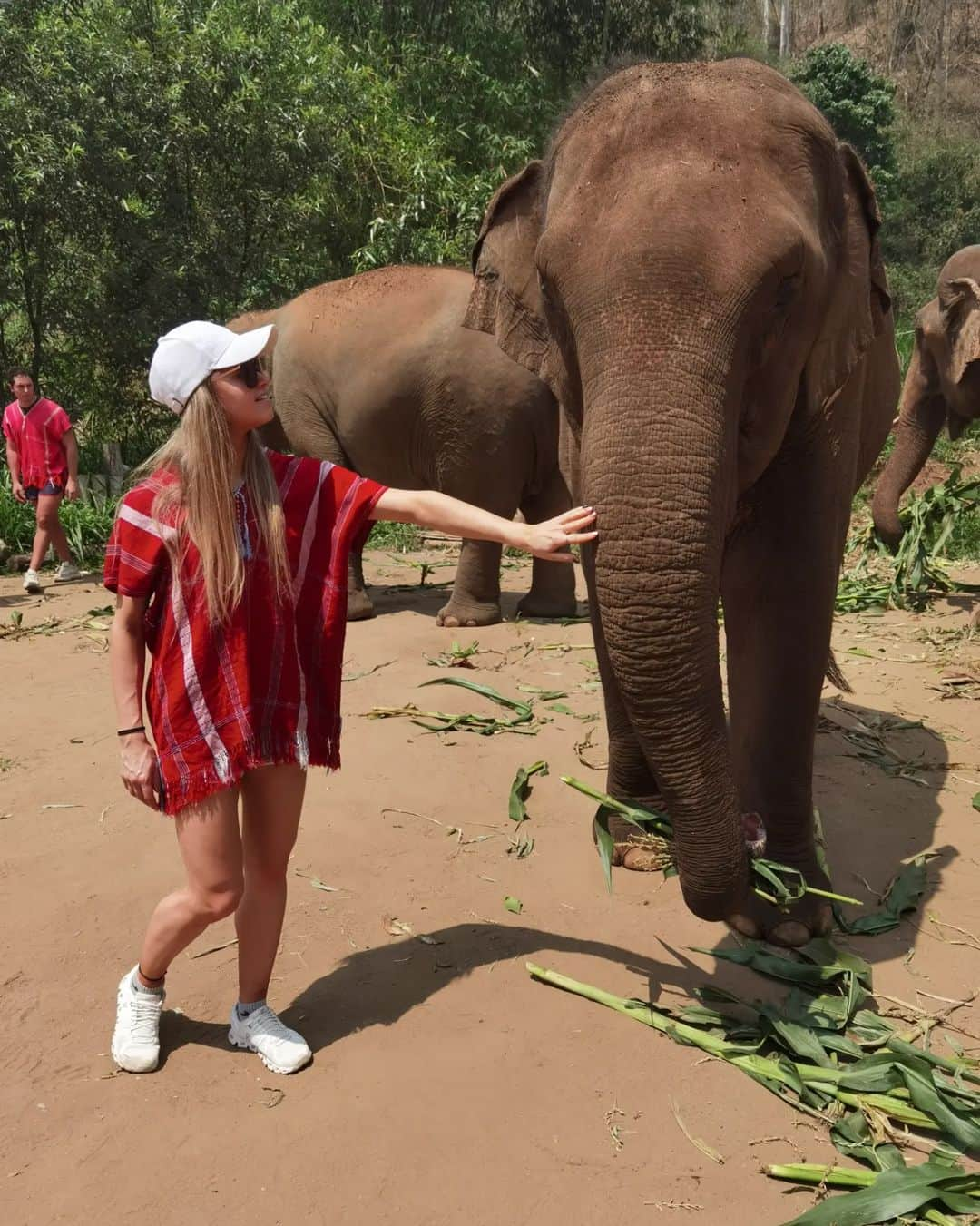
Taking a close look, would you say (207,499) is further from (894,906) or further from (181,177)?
(181,177)

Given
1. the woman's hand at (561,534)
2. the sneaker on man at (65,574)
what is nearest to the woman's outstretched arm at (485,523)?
the woman's hand at (561,534)

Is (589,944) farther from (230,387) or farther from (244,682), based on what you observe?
(230,387)

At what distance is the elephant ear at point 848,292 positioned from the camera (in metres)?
3.43

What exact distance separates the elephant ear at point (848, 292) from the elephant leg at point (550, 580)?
15.0 feet

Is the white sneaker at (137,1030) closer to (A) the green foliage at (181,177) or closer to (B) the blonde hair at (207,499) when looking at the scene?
(B) the blonde hair at (207,499)

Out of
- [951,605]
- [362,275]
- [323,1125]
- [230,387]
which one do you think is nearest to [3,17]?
[362,275]

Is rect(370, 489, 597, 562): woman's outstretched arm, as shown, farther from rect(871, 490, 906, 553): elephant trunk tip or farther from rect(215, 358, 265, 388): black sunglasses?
rect(871, 490, 906, 553): elephant trunk tip

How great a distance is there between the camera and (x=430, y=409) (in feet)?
26.5

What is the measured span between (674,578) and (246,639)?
102 centimetres

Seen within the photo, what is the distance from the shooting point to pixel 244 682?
2832 millimetres

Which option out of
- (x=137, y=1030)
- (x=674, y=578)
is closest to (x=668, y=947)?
(x=674, y=578)

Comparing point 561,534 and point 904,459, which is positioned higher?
point 561,534

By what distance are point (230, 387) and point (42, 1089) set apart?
1.79m

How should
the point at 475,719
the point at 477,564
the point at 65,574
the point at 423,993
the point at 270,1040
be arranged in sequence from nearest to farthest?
the point at 270,1040 < the point at 423,993 < the point at 475,719 < the point at 477,564 < the point at 65,574
